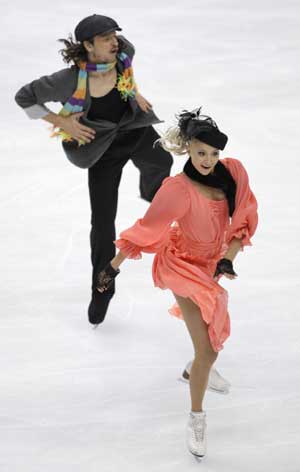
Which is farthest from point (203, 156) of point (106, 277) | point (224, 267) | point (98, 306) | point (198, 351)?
point (98, 306)

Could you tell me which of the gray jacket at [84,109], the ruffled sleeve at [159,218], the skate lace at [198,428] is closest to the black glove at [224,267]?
the ruffled sleeve at [159,218]

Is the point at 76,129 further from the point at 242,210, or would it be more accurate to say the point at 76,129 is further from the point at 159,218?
the point at 242,210

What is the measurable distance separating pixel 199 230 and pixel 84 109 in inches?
39.4

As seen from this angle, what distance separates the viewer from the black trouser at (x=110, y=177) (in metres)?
4.70

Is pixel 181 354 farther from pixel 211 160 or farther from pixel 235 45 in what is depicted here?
pixel 235 45

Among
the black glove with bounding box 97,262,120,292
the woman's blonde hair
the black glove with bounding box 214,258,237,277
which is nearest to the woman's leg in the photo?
the black glove with bounding box 214,258,237,277

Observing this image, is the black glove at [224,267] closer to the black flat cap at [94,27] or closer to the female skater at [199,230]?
the female skater at [199,230]

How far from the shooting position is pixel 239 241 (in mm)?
3879

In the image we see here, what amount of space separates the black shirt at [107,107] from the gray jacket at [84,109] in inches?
1.1

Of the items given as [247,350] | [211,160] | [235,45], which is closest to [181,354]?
[247,350]

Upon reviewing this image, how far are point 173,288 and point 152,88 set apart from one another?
15.1 ft

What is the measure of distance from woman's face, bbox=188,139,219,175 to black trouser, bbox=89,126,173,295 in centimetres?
92

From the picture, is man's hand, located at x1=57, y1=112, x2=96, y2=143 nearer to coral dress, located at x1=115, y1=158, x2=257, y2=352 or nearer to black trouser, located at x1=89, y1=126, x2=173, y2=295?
black trouser, located at x1=89, y1=126, x2=173, y2=295

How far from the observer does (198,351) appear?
3.80 metres
